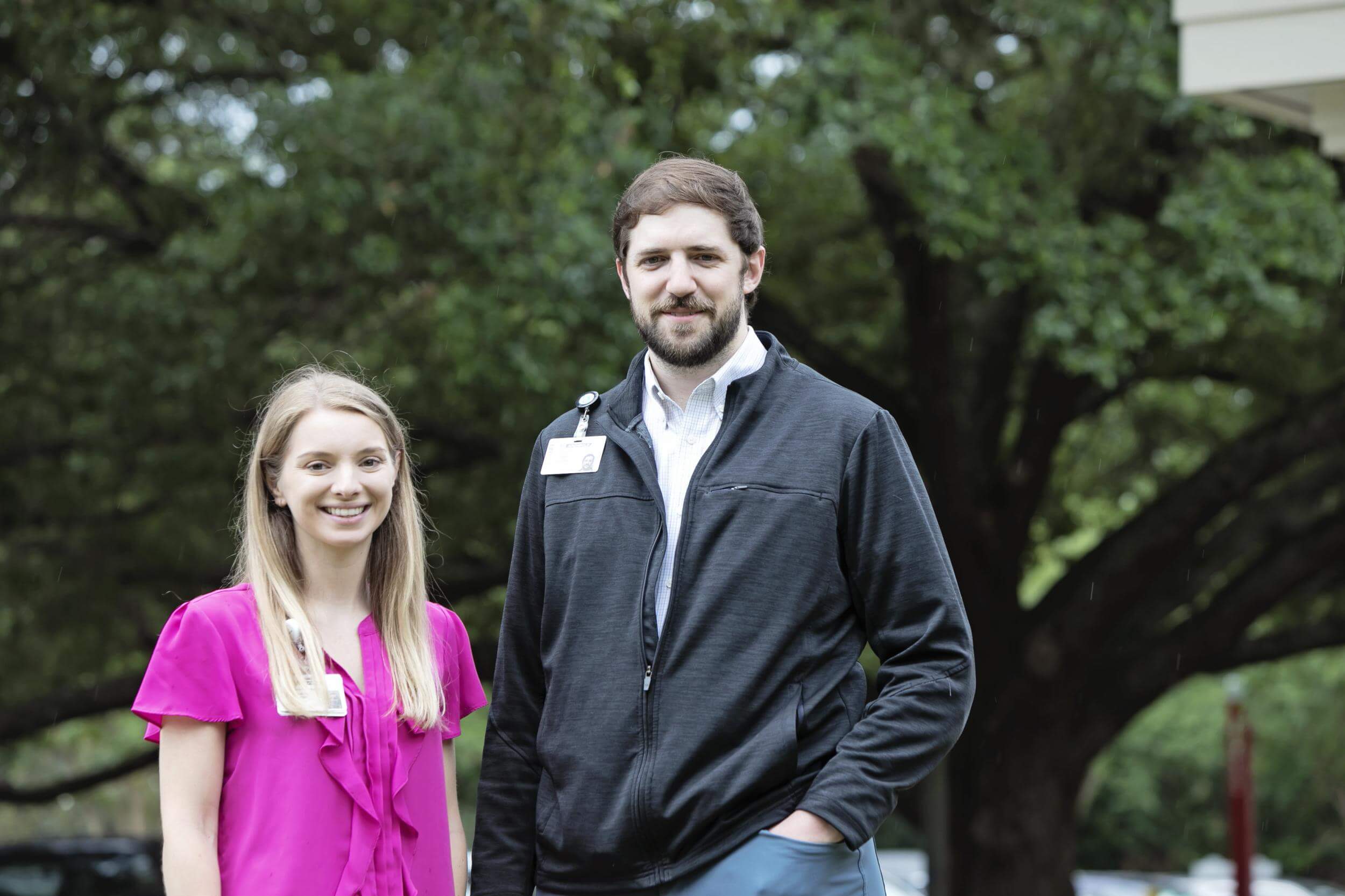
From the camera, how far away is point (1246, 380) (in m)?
11.5

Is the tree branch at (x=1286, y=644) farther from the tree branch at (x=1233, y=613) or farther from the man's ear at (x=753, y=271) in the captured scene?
the man's ear at (x=753, y=271)

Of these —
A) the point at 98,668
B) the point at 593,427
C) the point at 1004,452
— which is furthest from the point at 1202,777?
the point at 593,427

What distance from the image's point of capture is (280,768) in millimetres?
2666

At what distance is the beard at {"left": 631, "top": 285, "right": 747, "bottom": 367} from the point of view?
109 inches

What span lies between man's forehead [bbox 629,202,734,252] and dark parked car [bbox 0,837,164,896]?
7372mm

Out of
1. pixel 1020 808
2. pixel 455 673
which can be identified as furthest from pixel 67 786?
pixel 455 673

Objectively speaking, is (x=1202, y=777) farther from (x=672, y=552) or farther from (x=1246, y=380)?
(x=672, y=552)

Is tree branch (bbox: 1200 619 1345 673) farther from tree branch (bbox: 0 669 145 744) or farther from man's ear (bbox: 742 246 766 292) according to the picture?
man's ear (bbox: 742 246 766 292)

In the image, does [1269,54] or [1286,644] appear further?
[1286,644]

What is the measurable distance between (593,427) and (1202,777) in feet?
120

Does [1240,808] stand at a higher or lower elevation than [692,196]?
lower

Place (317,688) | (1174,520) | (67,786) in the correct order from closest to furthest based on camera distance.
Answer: (317,688)
(1174,520)
(67,786)

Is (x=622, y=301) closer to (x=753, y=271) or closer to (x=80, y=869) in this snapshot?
(x=80, y=869)

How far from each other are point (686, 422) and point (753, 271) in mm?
300
